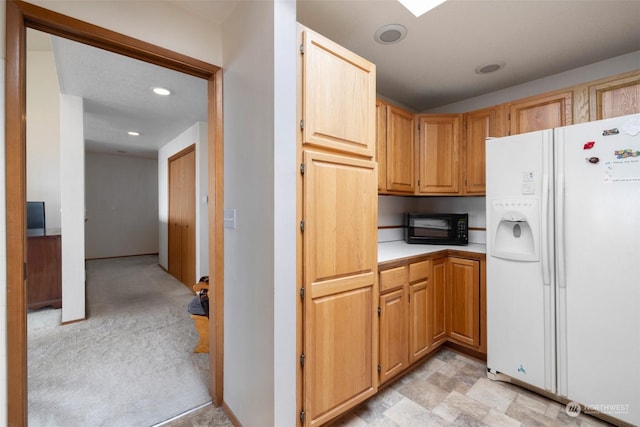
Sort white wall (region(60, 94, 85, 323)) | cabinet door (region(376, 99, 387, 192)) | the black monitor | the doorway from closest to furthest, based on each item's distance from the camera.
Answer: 1. cabinet door (region(376, 99, 387, 192))
2. white wall (region(60, 94, 85, 323))
3. the black monitor
4. the doorway

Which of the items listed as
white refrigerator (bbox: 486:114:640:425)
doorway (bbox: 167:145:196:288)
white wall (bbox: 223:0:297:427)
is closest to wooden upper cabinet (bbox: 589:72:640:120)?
white refrigerator (bbox: 486:114:640:425)

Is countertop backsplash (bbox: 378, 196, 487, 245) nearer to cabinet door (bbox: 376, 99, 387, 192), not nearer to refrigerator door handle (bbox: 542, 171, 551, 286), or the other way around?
cabinet door (bbox: 376, 99, 387, 192)

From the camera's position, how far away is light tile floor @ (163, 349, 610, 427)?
1.62 metres

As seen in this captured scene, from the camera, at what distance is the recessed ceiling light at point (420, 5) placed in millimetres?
1580

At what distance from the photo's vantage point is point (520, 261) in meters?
1.88

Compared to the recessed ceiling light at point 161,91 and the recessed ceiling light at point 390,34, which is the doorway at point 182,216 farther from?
the recessed ceiling light at point 390,34

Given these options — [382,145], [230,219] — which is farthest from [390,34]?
[230,219]

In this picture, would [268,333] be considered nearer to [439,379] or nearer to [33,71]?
[439,379]

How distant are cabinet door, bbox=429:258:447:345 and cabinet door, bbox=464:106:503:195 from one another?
779 millimetres

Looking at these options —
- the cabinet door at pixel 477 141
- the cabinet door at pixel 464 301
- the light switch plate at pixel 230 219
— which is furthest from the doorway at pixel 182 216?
the cabinet door at pixel 477 141

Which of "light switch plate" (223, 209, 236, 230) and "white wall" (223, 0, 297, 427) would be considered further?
"light switch plate" (223, 209, 236, 230)

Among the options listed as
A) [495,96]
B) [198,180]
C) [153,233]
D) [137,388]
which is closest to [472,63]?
[495,96]

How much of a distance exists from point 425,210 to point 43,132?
508 cm

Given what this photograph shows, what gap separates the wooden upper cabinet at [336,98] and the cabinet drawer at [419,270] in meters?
0.92
